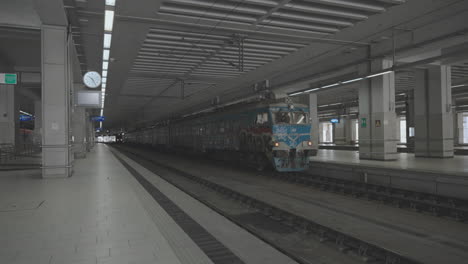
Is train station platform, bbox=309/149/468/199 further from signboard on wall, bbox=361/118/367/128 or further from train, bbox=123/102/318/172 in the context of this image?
signboard on wall, bbox=361/118/367/128

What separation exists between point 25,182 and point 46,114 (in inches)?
88.9

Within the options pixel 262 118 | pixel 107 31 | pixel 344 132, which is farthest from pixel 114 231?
pixel 344 132

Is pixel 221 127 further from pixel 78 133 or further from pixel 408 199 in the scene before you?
pixel 408 199

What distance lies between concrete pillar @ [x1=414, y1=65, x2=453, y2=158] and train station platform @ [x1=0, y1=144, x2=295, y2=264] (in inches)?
527

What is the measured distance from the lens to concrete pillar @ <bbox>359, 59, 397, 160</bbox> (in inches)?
576

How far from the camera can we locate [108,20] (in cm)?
1120

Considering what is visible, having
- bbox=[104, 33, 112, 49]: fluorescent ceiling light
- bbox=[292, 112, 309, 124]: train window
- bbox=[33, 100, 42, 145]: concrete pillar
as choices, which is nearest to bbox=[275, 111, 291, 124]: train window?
bbox=[292, 112, 309, 124]: train window

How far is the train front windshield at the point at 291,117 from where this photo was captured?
539 inches

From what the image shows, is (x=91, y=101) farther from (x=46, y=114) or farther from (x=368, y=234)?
(x=368, y=234)

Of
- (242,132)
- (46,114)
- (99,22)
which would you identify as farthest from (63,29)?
(242,132)

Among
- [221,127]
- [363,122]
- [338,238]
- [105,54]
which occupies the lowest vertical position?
[338,238]

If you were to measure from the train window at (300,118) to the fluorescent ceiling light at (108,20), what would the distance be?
25.4ft

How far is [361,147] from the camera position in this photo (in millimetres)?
15797

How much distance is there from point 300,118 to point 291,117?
0.53m
